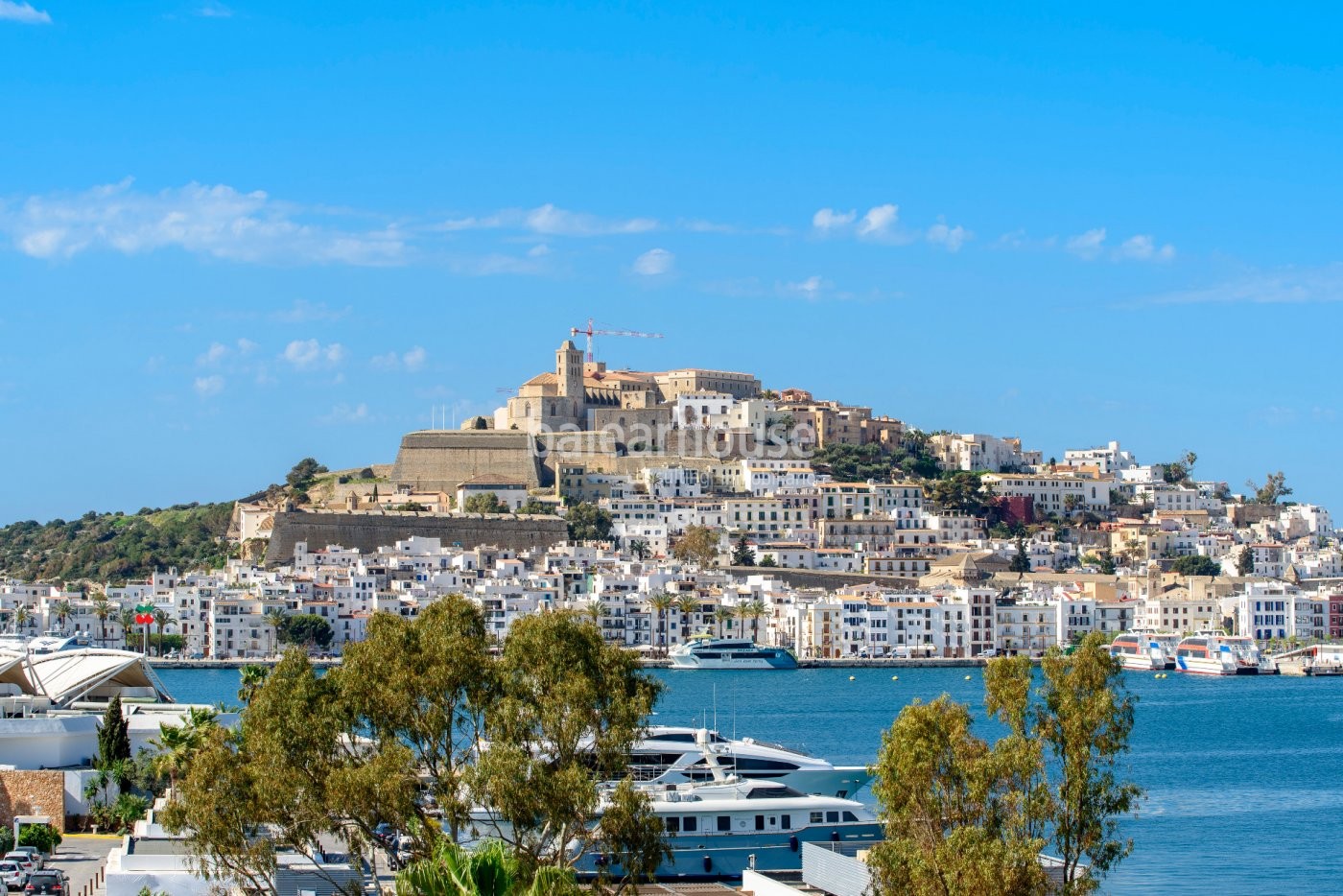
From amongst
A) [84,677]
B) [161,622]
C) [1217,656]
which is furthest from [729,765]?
[161,622]

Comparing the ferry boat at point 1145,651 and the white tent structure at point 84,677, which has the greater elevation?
the white tent structure at point 84,677

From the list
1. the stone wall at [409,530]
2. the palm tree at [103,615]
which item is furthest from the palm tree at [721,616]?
the palm tree at [103,615]

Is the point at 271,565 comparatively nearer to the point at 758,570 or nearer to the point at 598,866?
the point at 758,570

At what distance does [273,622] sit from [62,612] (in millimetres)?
9581

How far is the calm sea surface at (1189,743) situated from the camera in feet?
96.7

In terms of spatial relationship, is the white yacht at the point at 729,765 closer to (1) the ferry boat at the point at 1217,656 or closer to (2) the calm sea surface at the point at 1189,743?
(2) the calm sea surface at the point at 1189,743

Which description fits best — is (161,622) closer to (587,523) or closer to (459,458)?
(587,523)

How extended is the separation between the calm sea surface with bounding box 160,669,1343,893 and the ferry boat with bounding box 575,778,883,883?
393 cm

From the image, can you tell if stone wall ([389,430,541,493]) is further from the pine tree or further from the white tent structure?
the pine tree

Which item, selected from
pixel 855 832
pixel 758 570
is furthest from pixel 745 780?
pixel 758 570

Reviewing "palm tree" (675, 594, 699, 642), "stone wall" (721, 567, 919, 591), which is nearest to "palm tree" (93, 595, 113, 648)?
"palm tree" (675, 594, 699, 642)

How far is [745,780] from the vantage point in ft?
84.8

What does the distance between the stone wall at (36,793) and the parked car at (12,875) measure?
13.9ft

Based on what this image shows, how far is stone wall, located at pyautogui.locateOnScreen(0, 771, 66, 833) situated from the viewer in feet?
81.3
